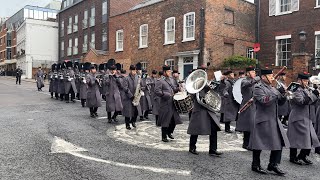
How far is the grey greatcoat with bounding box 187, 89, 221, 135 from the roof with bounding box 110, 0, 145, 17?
3220cm

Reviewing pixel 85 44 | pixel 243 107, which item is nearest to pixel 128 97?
pixel 243 107

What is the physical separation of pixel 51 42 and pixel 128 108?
48.0 meters

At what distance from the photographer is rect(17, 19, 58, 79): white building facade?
2173 inches

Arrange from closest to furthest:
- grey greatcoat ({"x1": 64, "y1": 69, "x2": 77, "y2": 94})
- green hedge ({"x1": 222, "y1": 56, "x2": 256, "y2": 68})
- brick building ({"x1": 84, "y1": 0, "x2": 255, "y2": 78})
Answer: grey greatcoat ({"x1": 64, "y1": 69, "x2": 77, "y2": 94}) < green hedge ({"x1": 222, "y1": 56, "x2": 256, "y2": 68}) < brick building ({"x1": 84, "y1": 0, "x2": 255, "y2": 78})

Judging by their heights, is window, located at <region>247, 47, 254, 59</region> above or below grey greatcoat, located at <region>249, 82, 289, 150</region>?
above

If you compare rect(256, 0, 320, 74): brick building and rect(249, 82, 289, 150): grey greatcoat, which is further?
rect(256, 0, 320, 74): brick building

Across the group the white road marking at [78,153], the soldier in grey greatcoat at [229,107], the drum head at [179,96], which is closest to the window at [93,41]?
the soldier in grey greatcoat at [229,107]

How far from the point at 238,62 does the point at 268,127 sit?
16.8m

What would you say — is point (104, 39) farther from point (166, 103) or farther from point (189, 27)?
point (166, 103)

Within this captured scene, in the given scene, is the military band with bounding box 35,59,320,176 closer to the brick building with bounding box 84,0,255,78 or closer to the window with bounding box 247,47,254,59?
the brick building with bounding box 84,0,255,78

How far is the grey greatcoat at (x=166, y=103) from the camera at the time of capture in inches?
348

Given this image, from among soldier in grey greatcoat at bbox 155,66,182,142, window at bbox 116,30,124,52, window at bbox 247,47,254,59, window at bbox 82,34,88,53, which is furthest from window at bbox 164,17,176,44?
window at bbox 82,34,88,53

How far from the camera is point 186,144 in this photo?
863cm

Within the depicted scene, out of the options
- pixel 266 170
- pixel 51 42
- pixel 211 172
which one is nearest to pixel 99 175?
pixel 211 172
